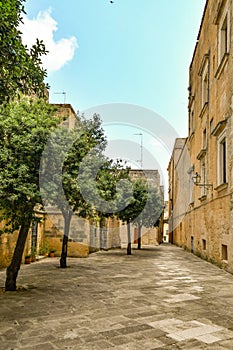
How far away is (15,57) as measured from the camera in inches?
161

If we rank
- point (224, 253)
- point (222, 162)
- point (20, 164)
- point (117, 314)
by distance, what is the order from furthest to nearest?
point (222, 162) < point (224, 253) < point (20, 164) < point (117, 314)

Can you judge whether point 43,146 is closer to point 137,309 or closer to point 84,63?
point 137,309

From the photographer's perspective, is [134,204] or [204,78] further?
[134,204]

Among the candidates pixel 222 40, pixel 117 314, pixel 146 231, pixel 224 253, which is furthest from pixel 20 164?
pixel 146 231

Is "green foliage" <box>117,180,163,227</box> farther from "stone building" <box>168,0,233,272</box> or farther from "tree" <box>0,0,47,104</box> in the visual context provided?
"tree" <box>0,0,47,104</box>

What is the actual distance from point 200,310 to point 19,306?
305cm

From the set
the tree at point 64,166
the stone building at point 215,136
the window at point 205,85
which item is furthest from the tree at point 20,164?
the window at point 205,85

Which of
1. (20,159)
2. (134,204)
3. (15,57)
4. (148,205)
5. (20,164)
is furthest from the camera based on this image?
(148,205)

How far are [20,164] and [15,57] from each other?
3.45 metres

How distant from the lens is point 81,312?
563 centimetres

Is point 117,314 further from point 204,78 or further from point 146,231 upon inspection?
point 146,231

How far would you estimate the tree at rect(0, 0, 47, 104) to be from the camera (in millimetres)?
3902

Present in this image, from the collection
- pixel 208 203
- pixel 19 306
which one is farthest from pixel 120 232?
pixel 19 306

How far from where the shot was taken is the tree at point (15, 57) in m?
3.90
